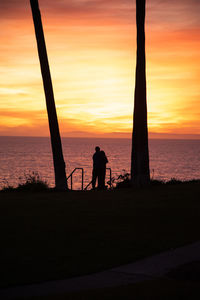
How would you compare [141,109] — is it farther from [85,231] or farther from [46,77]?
[85,231]

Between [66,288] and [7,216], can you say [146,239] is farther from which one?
[7,216]

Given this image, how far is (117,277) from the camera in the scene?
5.38 meters

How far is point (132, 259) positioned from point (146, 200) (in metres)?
6.56

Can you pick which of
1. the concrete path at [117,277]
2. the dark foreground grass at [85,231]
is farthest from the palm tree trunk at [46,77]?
the concrete path at [117,277]

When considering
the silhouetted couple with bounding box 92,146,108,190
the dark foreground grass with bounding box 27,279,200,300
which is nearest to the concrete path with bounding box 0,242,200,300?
the dark foreground grass with bounding box 27,279,200,300

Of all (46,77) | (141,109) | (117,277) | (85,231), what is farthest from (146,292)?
(46,77)

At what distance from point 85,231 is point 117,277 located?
2859 millimetres

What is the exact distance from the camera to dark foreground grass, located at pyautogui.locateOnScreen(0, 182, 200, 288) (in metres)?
5.99

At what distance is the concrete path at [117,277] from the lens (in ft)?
16.0

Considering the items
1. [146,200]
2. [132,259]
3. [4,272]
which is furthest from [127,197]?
[4,272]

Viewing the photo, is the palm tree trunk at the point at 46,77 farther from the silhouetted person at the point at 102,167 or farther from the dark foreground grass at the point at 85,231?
the dark foreground grass at the point at 85,231

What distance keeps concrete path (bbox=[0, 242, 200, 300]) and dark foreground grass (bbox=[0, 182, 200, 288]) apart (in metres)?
0.25

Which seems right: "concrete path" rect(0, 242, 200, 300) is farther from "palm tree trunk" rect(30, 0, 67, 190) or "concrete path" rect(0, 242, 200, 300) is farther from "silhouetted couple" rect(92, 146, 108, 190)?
"silhouetted couple" rect(92, 146, 108, 190)

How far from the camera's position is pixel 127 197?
13594 millimetres
